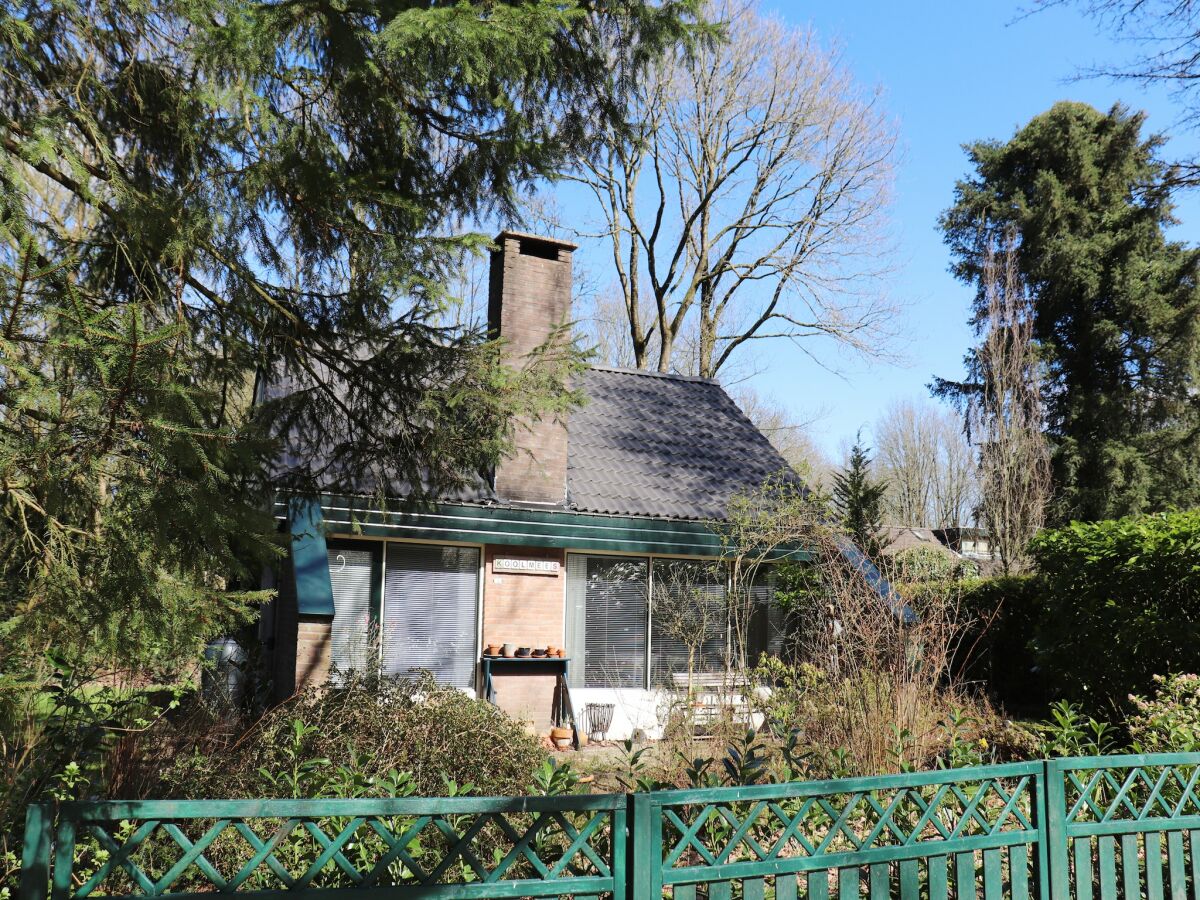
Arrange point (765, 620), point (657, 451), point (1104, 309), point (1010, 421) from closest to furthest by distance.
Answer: point (765, 620), point (657, 451), point (1010, 421), point (1104, 309)

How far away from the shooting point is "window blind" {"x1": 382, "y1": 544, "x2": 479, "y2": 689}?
11.0 metres

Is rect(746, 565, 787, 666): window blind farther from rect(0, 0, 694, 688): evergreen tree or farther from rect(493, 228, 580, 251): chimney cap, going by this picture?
rect(0, 0, 694, 688): evergreen tree

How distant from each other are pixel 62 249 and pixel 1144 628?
956cm

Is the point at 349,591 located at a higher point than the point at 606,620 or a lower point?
higher

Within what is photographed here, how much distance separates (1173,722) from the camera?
6.36 m

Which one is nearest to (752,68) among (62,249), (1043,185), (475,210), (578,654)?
(1043,185)

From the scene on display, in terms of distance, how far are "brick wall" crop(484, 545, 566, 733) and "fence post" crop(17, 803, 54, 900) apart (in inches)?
334

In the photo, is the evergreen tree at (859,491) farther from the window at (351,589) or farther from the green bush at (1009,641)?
the window at (351,589)

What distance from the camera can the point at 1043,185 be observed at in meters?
25.1

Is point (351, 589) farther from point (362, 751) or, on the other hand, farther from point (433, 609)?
point (362, 751)

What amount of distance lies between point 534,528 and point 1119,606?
6381 millimetres

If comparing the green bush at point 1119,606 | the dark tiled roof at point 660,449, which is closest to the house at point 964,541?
the dark tiled roof at point 660,449

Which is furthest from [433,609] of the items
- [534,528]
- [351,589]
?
[534,528]

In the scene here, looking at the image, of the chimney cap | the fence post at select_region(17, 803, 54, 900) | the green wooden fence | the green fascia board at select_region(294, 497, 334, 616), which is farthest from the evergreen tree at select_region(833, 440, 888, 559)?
the fence post at select_region(17, 803, 54, 900)
